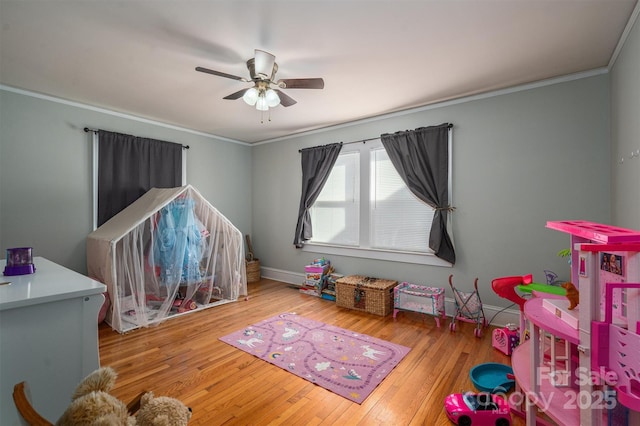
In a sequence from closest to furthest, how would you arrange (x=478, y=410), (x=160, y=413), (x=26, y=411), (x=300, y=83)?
(x=26, y=411), (x=160, y=413), (x=478, y=410), (x=300, y=83)

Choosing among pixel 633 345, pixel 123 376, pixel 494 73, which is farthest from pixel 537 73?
pixel 123 376

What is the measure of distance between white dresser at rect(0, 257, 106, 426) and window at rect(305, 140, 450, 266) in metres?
3.20

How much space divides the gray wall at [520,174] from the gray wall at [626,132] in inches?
6.7

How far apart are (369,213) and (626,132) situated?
8.36 ft

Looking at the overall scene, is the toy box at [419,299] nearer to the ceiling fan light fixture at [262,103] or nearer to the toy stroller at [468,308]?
the toy stroller at [468,308]

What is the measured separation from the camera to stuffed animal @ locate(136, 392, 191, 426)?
761mm

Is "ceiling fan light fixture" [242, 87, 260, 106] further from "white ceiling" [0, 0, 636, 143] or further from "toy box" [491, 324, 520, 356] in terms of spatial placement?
"toy box" [491, 324, 520, 356]


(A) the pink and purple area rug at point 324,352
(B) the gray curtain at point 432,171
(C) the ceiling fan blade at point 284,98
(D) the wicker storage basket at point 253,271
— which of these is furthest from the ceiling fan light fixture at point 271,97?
(D) the wicker storage basket at point 253,271

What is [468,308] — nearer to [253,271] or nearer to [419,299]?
[419,299]

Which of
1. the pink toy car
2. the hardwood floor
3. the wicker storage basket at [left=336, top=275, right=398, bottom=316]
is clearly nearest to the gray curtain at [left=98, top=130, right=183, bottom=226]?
the hardwood floor

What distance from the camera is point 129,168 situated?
3842 mm

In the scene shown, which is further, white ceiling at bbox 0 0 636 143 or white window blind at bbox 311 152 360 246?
white window blind at bbox 311 152 360 246

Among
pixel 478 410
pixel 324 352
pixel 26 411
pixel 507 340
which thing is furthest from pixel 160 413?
pixel 507 340

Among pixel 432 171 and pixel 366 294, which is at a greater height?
pixel 432 171
